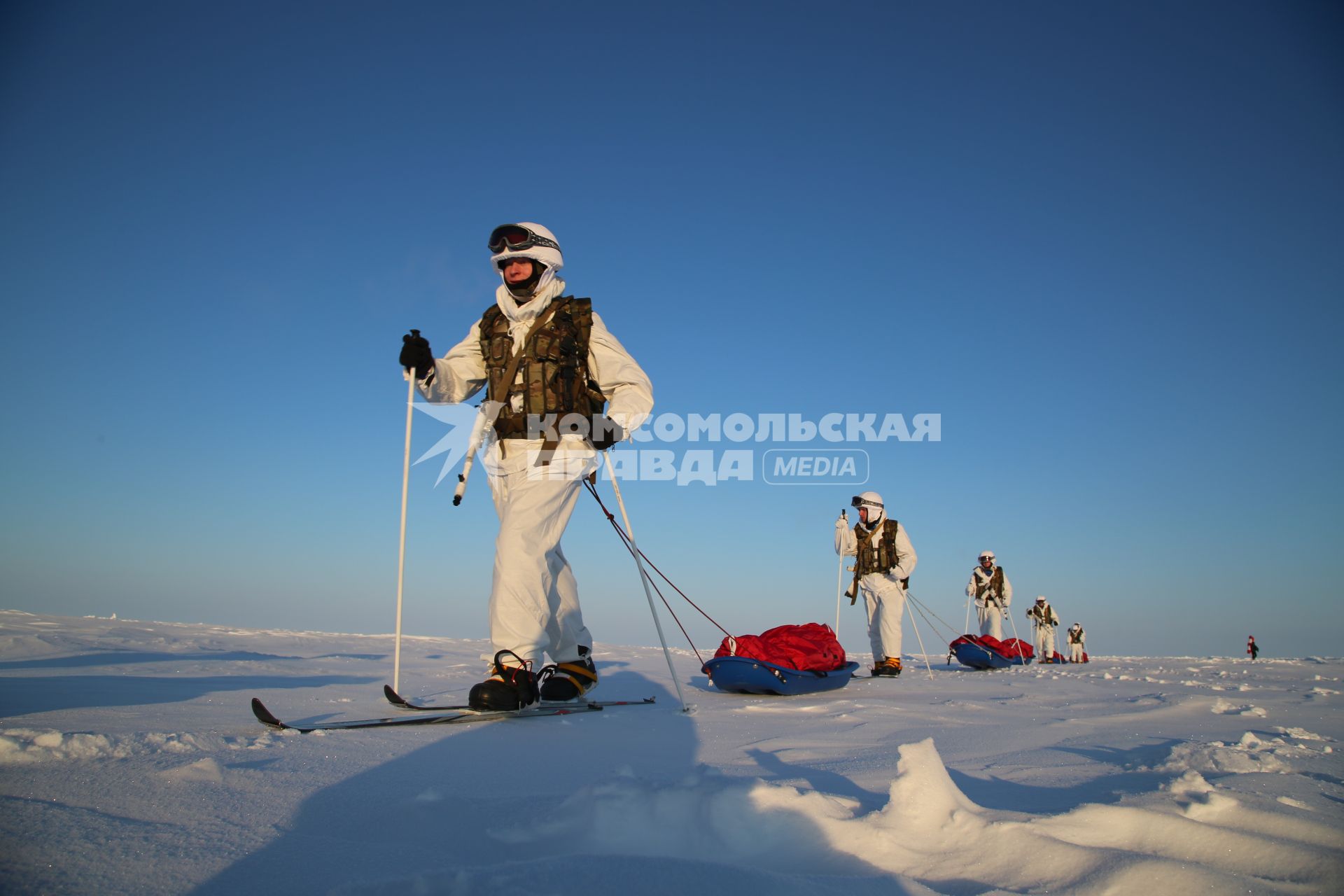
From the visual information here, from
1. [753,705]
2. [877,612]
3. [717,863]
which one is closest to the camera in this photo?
[717,863]

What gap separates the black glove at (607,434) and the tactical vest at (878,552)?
7.40 m

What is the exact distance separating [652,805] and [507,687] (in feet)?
6.68

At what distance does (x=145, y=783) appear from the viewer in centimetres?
173

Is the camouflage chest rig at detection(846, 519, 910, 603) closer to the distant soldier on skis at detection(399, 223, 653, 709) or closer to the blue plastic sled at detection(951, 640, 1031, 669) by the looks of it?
the blue plastic sled at detection(951, 640, 1031, 669)

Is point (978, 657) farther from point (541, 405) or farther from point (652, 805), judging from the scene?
point (652, 805)

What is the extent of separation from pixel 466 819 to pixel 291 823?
371 millimetres

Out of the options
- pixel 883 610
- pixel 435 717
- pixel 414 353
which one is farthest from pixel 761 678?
pixel 883 610

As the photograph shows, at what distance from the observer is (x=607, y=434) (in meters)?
4.46

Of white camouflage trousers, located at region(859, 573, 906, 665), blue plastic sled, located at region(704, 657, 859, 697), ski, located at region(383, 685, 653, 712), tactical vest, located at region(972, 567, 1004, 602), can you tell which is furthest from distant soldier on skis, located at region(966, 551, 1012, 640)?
ski, located at region(383, 685, 653, 712)

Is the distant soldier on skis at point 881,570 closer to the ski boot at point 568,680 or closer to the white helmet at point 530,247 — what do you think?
the ski boot at point 568,680

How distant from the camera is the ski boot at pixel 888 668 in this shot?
32.0 ft

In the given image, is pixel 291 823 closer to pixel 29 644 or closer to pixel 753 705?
pixel 753 705

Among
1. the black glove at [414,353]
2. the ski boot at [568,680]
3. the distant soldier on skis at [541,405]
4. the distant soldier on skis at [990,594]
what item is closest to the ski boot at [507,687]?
the distant soldier on skis at [541,405]

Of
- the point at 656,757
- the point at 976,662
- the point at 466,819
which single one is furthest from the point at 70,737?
the point at 976,662
